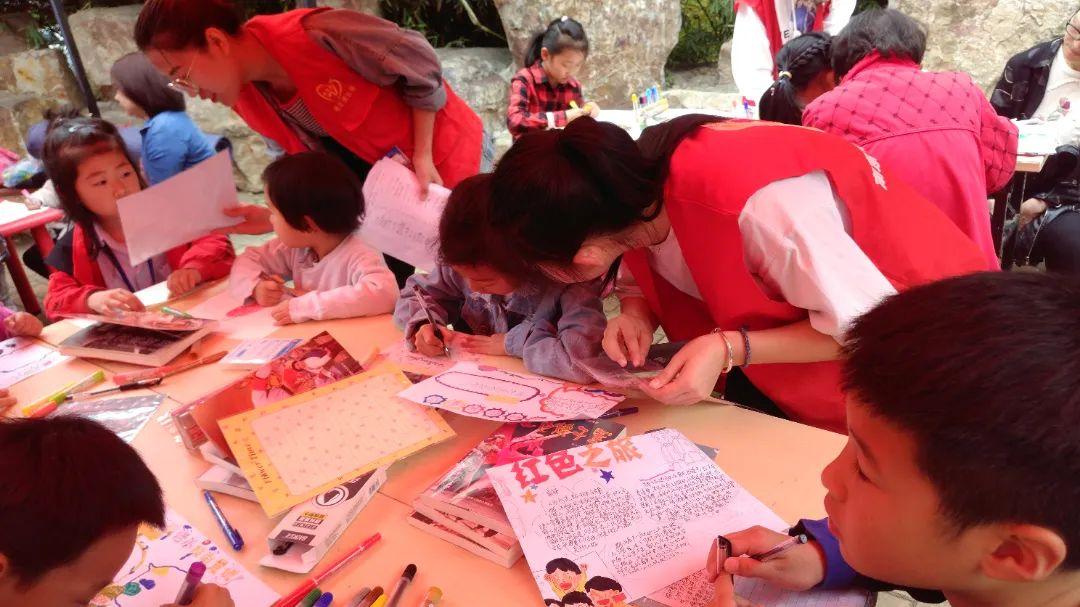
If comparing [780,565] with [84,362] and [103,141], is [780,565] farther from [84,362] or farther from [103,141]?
[103,141]

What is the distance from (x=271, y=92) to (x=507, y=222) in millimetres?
1133

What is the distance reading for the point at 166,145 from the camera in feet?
9.07

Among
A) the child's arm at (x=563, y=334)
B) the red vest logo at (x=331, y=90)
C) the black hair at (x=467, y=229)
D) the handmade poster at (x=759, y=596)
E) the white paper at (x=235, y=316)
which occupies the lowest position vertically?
the white paper at (x=235, y=316)

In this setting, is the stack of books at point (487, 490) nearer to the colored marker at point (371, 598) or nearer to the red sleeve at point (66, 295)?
the colored marker at point (371, 598)

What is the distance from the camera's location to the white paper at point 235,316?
161 cm

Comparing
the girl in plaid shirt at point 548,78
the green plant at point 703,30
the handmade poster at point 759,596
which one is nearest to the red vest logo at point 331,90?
the handmade poster at point 759,596

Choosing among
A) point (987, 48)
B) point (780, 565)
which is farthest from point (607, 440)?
point (987, 48)

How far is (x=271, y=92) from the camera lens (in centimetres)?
186

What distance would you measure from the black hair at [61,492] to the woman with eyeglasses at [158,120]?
2255mm

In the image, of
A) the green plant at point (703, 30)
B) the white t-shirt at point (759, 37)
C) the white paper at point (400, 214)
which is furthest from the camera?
the green plant at point (703, 30)

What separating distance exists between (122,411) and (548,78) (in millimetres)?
3316

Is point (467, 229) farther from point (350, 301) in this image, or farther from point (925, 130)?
point (925, 130)

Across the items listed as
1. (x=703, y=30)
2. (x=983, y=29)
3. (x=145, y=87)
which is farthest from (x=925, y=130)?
(x=703, y=30)

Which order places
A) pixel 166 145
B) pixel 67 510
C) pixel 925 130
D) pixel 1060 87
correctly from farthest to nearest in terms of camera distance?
pixel 1060 87, pixel 166 145, pixel 925 130, pixel 67 510
